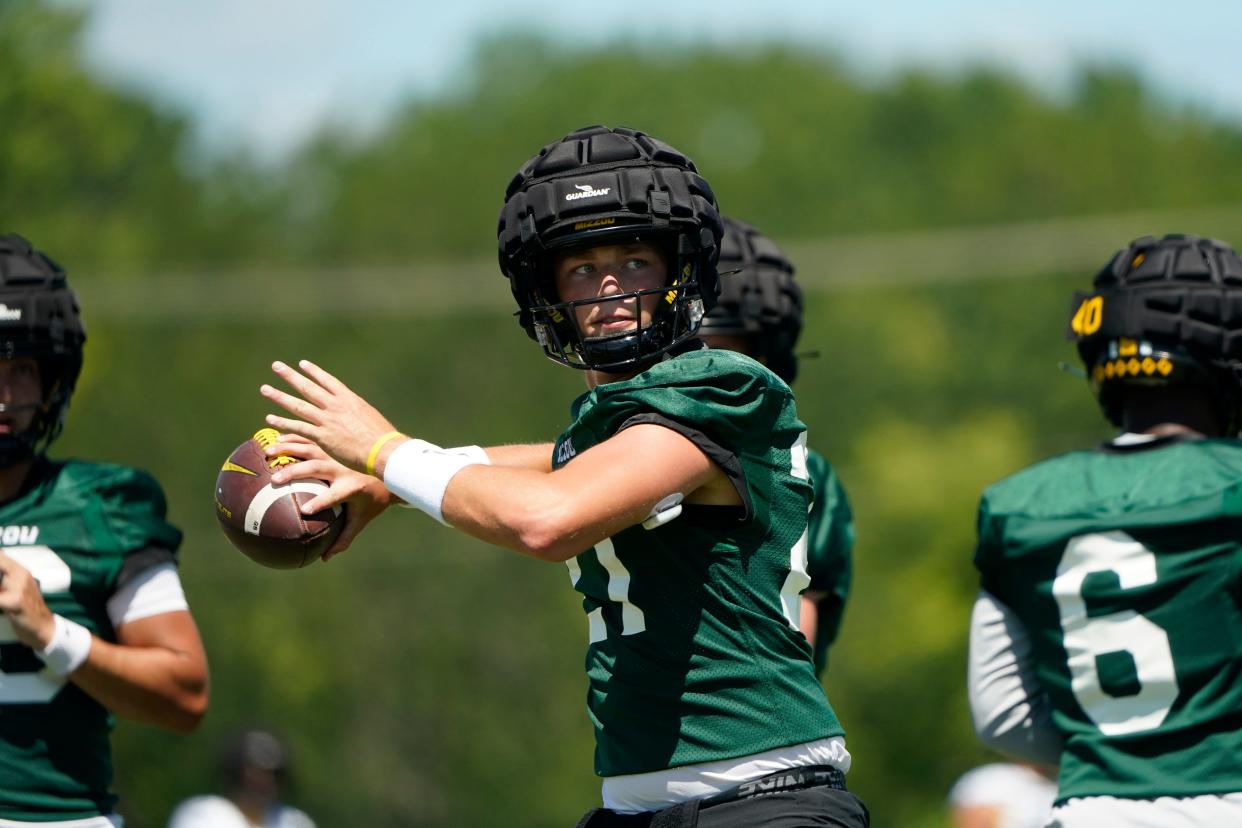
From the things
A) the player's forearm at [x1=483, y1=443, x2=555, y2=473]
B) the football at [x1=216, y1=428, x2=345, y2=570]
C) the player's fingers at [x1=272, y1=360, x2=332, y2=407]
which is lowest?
the football at [x1=216, y1=428, x2=345, y2=570]

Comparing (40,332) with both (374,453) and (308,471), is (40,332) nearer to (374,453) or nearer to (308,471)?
(308,471)

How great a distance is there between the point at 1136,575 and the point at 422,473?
192 centimetres

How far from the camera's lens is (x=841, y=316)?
35.2 metres

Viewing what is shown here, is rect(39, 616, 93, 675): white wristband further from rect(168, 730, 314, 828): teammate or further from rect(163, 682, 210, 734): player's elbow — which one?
rect(168, 730, 314, 828): teammate

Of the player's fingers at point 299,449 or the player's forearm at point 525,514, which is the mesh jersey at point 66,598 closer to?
the player's fingers at point 299,449

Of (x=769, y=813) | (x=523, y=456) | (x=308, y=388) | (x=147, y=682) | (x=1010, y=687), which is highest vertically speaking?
(x=308, y=388)

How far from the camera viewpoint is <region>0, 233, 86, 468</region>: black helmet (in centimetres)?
502

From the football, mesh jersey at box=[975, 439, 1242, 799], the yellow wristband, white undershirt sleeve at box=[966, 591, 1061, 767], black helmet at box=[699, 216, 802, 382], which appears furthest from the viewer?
black helmet at box=[699, 216, 802, 382]

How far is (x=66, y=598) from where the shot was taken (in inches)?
191

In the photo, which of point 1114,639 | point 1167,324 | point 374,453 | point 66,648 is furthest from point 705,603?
point 66,648

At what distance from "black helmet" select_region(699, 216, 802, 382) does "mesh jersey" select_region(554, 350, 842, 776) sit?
162 cm

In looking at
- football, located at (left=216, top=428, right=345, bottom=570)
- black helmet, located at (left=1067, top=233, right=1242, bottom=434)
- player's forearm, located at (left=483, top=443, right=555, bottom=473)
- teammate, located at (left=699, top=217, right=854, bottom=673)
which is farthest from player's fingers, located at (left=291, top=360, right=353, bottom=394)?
black helmet, located at (left=1067, top=233, right=1242, bottom=434)

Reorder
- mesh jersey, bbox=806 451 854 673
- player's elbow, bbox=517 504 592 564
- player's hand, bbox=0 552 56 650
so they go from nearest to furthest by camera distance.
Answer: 1. player's elbow, bbox=517 504 592 564
2. player's hand, bbox=0 552 56 650
3. mesh jersey, bbox=806 451 854 673

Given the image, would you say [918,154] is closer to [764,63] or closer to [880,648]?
[764,63]
